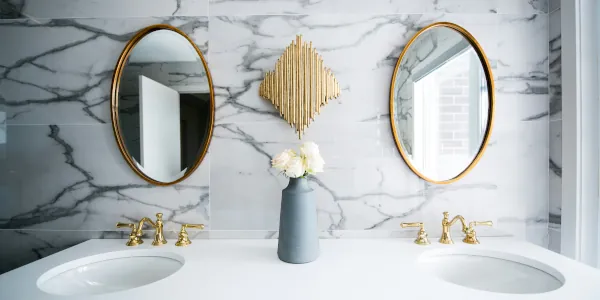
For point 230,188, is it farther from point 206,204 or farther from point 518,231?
point 518,231

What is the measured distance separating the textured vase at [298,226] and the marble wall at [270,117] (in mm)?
237

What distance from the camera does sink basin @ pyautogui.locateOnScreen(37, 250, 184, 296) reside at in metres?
1.00

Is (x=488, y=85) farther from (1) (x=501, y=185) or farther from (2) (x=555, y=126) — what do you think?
(1) (x=501, y=185)

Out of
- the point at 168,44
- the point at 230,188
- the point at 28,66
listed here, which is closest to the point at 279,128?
the point at 230,188

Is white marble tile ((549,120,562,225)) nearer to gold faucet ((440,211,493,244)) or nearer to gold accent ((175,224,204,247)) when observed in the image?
gold faucet ((440,211,493,244))

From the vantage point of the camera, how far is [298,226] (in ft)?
3.13

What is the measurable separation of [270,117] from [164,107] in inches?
16.7

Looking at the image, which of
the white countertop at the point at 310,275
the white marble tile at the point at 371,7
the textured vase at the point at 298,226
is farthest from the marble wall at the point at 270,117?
the textured vase at the point at 298,226

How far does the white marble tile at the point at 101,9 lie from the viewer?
1.20 m

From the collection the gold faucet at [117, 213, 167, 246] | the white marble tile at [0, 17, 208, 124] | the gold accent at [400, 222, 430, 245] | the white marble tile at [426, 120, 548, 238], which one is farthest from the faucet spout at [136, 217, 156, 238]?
the white marble tile at [426, 120, 548, 238]

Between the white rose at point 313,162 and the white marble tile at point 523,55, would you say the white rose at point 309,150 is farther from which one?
the white marble tile at point 523,55

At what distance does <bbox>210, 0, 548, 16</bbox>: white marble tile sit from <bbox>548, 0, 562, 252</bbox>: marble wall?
84 mm

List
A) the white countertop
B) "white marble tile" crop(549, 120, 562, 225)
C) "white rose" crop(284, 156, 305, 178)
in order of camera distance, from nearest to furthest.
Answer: the white countertop
"white rose" crop(284, 156, 305, 178)
"white marble tile" crop(549, 120, 562, 225)

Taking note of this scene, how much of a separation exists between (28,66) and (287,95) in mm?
1071
